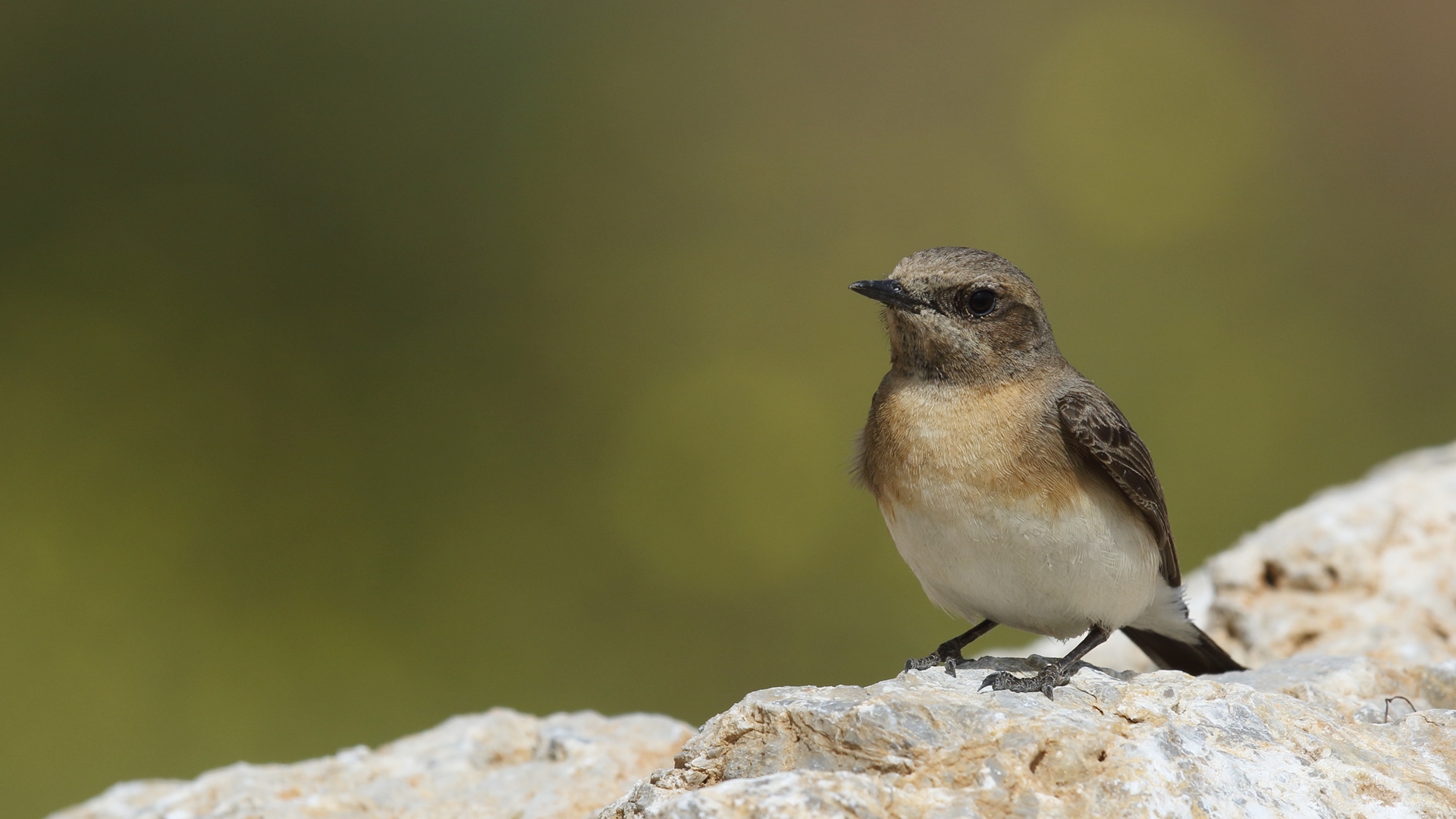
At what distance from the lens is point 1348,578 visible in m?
5.78

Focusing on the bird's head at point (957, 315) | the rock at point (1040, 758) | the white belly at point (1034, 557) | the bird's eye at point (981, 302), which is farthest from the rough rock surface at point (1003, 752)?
the bird's eye at point (981, 302)

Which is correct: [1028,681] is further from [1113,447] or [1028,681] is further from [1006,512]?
[1113,447]

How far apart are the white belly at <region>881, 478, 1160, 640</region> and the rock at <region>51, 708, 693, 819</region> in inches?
50.2

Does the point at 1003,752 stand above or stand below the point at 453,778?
below

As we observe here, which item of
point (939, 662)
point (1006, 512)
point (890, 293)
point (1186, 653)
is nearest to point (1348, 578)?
point (1186, 653)

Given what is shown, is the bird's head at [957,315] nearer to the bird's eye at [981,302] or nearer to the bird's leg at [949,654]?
the bird's eye at [981,302]

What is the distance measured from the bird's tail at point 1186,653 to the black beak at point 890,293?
1.89 metres

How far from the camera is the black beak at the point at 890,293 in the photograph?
4.64 metres

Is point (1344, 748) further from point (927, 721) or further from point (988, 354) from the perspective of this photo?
point (988, 354)

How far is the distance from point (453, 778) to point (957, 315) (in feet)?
8.70

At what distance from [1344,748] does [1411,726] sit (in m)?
0.41

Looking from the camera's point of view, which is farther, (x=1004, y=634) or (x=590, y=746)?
(x=1004, y=634)

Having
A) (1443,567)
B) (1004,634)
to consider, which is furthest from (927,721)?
(1004,634)

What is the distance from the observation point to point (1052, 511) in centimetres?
437
